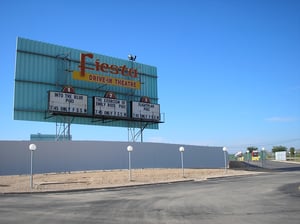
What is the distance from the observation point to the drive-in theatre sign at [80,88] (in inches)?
1377

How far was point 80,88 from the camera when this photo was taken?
1505 inches

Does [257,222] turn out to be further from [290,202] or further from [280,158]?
[280,158]

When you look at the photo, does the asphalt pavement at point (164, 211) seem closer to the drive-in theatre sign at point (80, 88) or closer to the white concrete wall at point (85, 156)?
the white concrete wall at point (85, 156)

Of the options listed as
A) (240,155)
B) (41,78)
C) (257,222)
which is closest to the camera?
(257,222)

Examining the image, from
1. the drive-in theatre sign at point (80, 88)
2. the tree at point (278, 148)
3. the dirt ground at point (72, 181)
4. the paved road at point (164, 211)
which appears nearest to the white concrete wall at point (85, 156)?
the dirt ground at point (72, 181)

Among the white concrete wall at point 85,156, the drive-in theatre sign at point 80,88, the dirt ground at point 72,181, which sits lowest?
the dirt ground at point 72,181

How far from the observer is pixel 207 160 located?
152 ft

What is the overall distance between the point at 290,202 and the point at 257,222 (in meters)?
4.89

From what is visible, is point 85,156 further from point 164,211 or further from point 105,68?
point 164,211

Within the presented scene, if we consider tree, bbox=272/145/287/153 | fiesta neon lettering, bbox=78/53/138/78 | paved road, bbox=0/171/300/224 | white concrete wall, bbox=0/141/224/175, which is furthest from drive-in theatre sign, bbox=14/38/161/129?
tree, bbox=272/145/287/153

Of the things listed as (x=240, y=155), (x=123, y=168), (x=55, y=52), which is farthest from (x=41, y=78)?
(x=240, y=155)

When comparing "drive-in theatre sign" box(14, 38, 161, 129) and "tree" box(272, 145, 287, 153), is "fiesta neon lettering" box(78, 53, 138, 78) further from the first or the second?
"tree" box(272, 145, 287, 153)

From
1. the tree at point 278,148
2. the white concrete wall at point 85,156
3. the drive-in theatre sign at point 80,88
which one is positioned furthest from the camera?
the tree at point 278,148

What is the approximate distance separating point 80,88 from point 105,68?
382 cm
